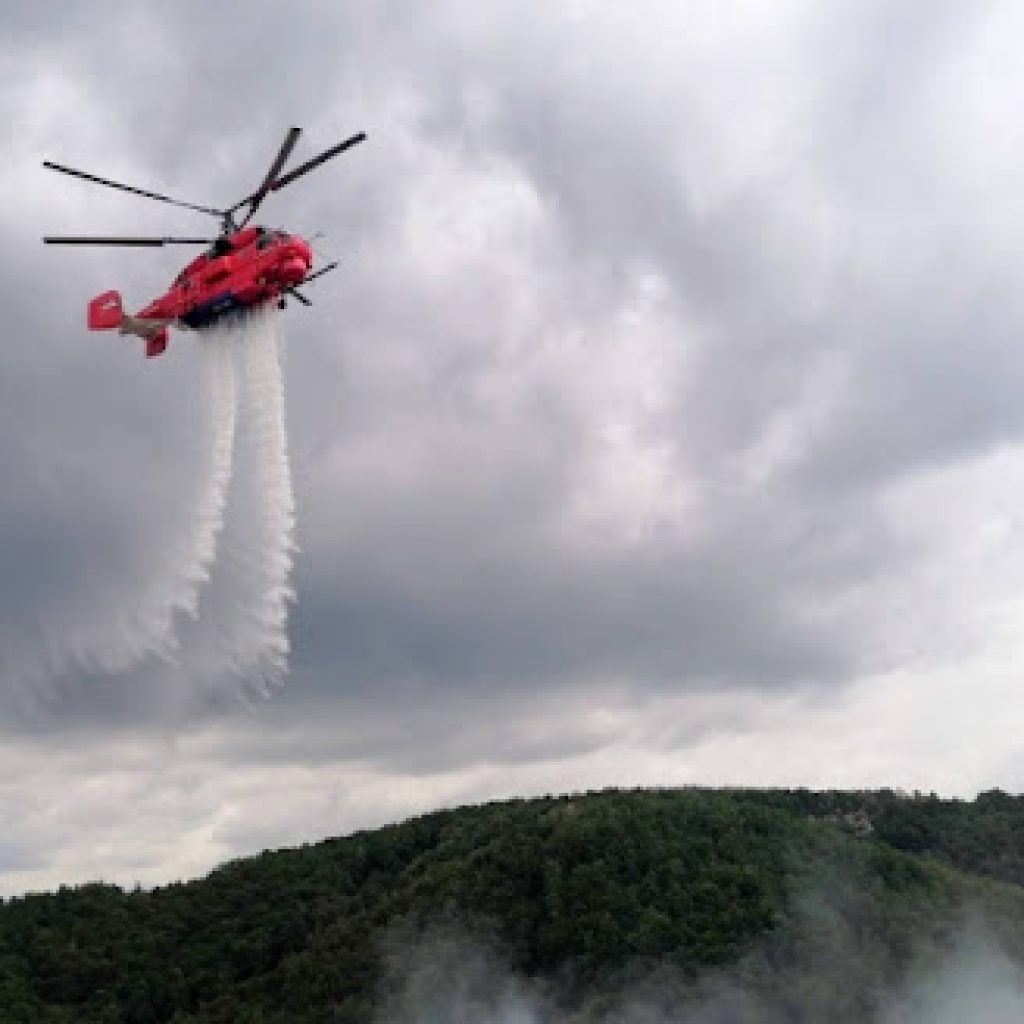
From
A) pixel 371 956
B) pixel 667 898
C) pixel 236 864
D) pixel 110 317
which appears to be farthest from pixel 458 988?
pixel 110 317

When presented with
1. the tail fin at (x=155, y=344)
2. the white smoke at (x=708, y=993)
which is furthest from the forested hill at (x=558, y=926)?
the tail fin at (x=155, y=344)

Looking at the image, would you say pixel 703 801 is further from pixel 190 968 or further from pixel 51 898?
pixel 51 898

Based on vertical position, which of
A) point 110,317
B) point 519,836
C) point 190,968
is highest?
point 110,317

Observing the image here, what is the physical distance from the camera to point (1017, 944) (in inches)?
6270

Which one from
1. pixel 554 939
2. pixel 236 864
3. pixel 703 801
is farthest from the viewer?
pixel 236 864

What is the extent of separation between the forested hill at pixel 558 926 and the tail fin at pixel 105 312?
82450 mm

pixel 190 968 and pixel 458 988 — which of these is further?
pixel 190 968

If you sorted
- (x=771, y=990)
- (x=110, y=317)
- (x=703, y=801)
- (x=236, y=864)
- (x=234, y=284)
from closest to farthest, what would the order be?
(x=234, y=284) → (x=110, y=317) → (x=771, y=990) → (x=703, y=801) → (x=236, y=864)

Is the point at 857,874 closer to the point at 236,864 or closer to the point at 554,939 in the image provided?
the point at 554,939

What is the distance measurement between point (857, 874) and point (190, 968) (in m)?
80.2

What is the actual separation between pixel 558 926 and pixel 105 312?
93.1 metres

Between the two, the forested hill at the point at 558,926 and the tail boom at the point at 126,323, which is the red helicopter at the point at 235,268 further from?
the forested hill at the point at 558,926

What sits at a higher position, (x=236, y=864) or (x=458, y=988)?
(x=236, y=864)

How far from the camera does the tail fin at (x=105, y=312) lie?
84.6 m
